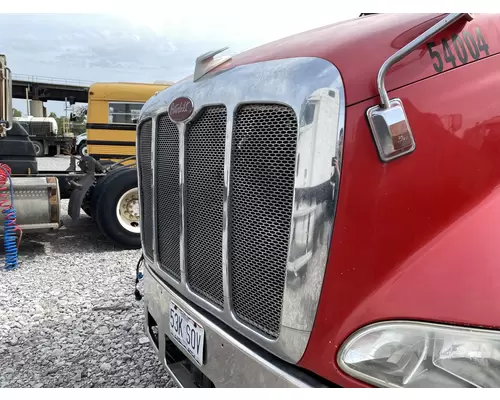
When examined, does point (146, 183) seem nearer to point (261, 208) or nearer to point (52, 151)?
point (261, 208)

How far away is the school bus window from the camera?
9461mm

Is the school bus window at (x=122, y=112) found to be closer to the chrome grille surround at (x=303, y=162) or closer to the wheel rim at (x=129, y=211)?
the wheel rim at (x=129, y=211)

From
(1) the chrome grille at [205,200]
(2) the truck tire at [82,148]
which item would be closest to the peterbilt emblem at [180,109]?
(1) the chrome grille at [205,200]

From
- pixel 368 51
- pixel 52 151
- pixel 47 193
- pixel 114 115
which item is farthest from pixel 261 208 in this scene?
pixel 52 151

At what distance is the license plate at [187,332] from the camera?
1889 mm

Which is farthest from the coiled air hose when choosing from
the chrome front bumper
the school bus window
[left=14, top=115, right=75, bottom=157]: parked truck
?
[left=14, top=115, right=75, bottom=157]: parked truck

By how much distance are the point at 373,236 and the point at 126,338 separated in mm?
2681

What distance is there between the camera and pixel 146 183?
8.22 feet

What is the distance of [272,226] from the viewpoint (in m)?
1.52

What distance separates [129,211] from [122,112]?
4.66 meters

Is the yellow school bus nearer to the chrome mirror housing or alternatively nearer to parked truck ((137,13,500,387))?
parked truck ((137,13,500,387))

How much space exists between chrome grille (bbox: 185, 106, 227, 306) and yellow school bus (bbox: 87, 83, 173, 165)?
7.80m

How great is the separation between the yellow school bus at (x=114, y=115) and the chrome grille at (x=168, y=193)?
293 inches
